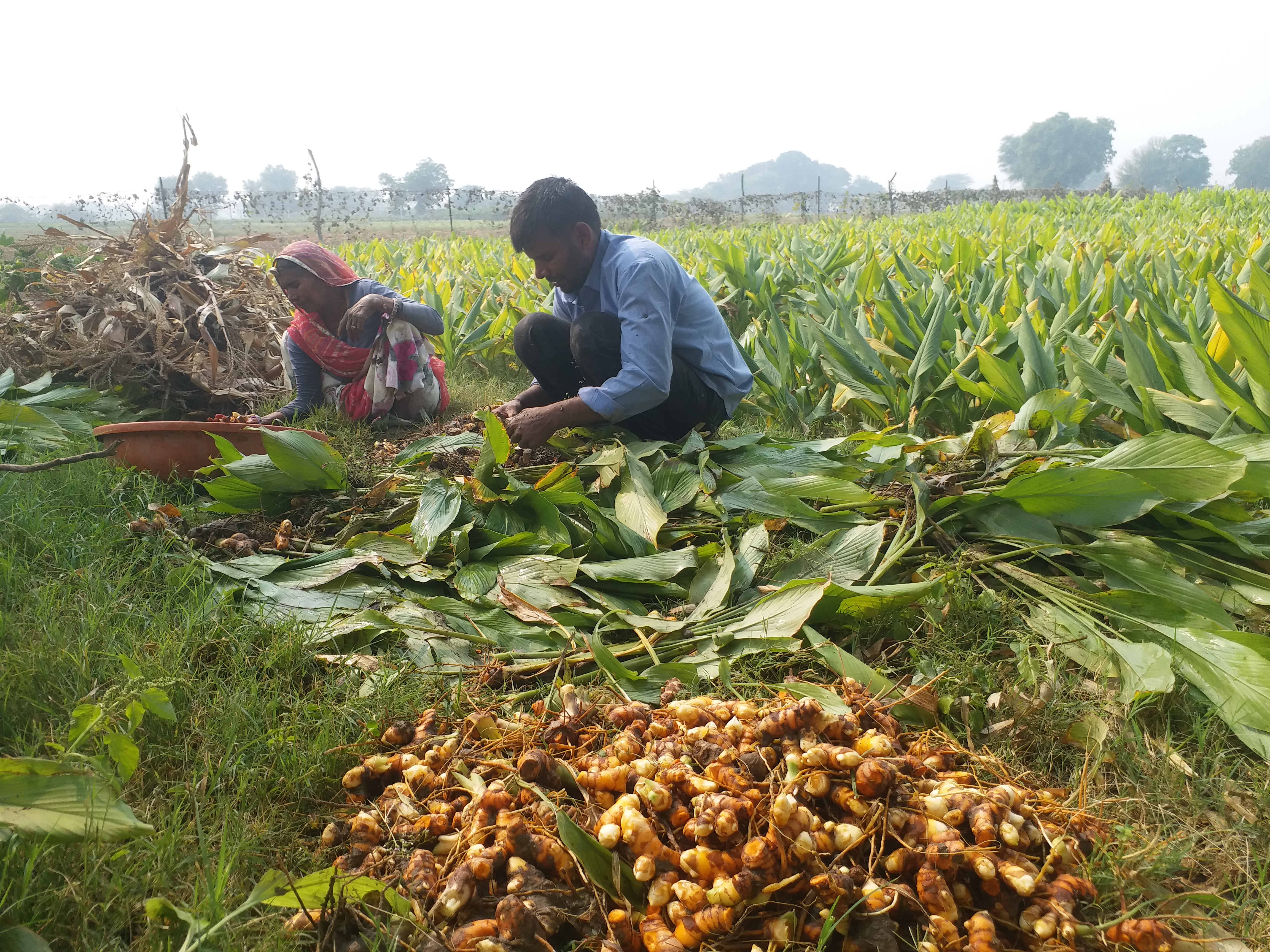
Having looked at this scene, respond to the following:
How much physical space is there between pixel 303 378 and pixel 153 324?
0.84 metres

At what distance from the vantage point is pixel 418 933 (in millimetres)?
1041

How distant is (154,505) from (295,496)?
0.39 metres

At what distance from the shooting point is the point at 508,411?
3.08m

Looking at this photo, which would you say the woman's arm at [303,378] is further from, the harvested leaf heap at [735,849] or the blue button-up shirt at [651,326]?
the harvested leaf heap at [735,849]

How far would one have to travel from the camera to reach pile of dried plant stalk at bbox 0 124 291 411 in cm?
383

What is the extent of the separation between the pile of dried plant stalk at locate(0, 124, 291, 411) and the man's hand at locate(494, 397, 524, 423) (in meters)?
1.58

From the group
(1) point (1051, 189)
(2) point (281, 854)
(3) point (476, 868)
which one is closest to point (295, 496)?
(2) point (281, 854)

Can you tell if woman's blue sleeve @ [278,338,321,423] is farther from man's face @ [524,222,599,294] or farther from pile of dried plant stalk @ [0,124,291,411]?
man's face @ [524,222,599,294]

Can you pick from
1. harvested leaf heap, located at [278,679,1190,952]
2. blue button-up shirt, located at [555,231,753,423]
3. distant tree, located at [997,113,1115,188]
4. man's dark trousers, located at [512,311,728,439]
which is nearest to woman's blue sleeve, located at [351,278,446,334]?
man's dark trousers, located at [512,311,728,439]

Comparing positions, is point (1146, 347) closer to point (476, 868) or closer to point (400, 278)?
point (476, 868)

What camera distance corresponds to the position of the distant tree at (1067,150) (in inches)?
3403

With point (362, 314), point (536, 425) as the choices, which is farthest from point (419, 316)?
point (536, 425)

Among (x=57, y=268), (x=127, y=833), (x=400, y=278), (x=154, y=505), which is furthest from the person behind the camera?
(x=400, y=278)

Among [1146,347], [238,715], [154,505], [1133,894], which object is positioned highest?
[1146,347]
